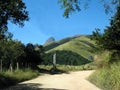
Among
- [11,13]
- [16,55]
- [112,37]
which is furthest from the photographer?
[16,55]

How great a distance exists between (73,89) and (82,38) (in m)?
160

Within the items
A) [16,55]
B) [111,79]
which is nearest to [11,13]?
[111,79]

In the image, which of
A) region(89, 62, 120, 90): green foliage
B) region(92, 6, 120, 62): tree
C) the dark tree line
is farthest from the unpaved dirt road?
the dark tree line

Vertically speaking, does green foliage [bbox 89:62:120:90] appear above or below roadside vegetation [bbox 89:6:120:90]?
below

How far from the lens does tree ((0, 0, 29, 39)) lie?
69.5 ft

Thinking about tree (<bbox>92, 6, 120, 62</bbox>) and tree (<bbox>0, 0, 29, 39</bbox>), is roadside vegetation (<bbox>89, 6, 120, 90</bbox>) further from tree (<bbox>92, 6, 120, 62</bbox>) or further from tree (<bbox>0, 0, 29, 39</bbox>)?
tree (<bbox>0, 0, 29, 39</bbox>)

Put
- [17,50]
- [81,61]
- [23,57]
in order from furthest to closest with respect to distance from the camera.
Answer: [81,61] → [23,57] → [17,50]

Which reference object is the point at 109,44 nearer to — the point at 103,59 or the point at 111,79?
the point at 103,59

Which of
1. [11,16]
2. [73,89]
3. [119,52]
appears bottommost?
[73,89]

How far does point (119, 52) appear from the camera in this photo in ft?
88.2

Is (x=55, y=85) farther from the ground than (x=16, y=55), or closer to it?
closer to it

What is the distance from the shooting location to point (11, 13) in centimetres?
2173

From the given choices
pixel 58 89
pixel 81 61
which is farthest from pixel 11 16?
pixel 81 61

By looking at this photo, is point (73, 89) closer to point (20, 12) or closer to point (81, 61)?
point (20, 12)
